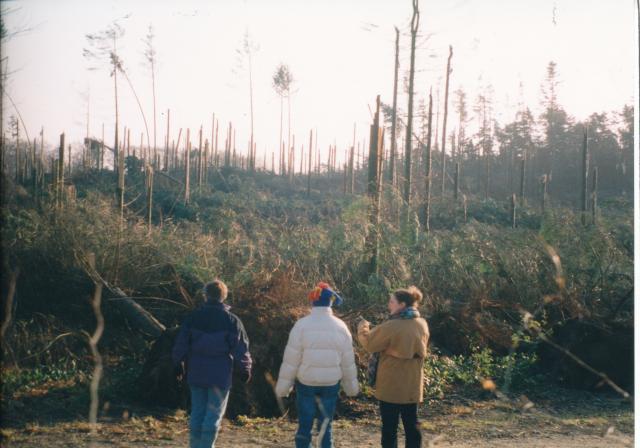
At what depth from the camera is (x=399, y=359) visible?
546 cm

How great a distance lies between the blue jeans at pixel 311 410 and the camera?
539 cm

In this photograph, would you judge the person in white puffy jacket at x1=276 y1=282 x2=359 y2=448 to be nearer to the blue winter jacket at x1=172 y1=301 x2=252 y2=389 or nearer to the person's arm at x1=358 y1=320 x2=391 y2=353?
the person's arm at x1=358 y1=320 x2=391 y2=353

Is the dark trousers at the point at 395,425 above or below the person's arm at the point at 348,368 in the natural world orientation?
below

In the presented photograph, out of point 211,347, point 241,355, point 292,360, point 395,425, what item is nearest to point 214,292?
point 211,347

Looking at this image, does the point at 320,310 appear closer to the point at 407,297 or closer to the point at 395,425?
the point at 407,297

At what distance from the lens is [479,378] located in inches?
390

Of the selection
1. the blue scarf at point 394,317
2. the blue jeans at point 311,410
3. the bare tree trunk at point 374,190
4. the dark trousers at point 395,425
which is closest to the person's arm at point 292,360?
the blue jeans at point 311,410

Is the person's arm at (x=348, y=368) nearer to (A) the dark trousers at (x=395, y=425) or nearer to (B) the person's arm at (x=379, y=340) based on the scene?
(B) the person's arm at (x=379, y=340)

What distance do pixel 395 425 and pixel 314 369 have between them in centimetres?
97

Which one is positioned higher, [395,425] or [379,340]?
[379,340]

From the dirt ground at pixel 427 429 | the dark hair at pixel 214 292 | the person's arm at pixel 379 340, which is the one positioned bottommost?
the dirt ground at pixel 427 429

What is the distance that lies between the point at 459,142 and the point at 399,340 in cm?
5835

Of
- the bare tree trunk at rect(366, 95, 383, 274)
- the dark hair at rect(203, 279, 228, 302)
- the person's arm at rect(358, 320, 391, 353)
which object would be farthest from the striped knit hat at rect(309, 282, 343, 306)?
the bare tree trunk at rect(366, 95, 383, 274)

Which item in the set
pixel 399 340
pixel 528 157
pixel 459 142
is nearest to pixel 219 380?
pixel 399 340
